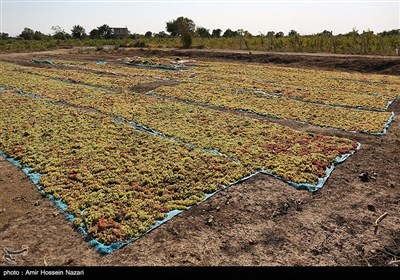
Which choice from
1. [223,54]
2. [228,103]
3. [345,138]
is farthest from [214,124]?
[223,54]

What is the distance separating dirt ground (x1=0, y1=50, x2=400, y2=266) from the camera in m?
4.21

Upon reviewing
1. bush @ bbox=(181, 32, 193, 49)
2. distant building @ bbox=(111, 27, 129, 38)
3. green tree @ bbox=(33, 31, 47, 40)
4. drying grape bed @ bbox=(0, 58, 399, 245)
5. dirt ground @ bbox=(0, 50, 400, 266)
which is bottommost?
dirt ground @ bbox=(0, 50, 400, 266)

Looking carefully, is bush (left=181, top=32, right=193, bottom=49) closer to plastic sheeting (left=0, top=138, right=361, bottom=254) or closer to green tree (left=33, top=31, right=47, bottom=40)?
plastic sheeting (left=0, top=138, right=361, bottom=254)

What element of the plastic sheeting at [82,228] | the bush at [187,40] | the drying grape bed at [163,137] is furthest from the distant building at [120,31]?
the plastic sheeting at [82,228]

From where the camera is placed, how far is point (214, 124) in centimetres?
971

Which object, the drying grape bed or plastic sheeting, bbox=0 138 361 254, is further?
the drying grape bed

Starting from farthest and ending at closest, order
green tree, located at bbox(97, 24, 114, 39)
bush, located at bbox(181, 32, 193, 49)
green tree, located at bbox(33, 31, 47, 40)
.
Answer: green tree, located at bbox(97, 24, 114, 39) → green tree, located at bbox(33, 31, 47, 40) → bush, located at bbox(181, 32, 193, 49)

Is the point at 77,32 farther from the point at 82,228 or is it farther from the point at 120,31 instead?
the point at 82,228

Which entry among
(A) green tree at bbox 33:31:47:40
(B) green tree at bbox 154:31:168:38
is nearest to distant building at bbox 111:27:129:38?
(B) green tree at bbox 154:31:168:38

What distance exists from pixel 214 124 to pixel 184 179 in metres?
3.69

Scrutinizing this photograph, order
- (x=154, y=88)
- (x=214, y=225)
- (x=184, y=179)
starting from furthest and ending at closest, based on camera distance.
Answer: (x=154, y=88) → (x=184, y=179) → (x=214, y=225)
